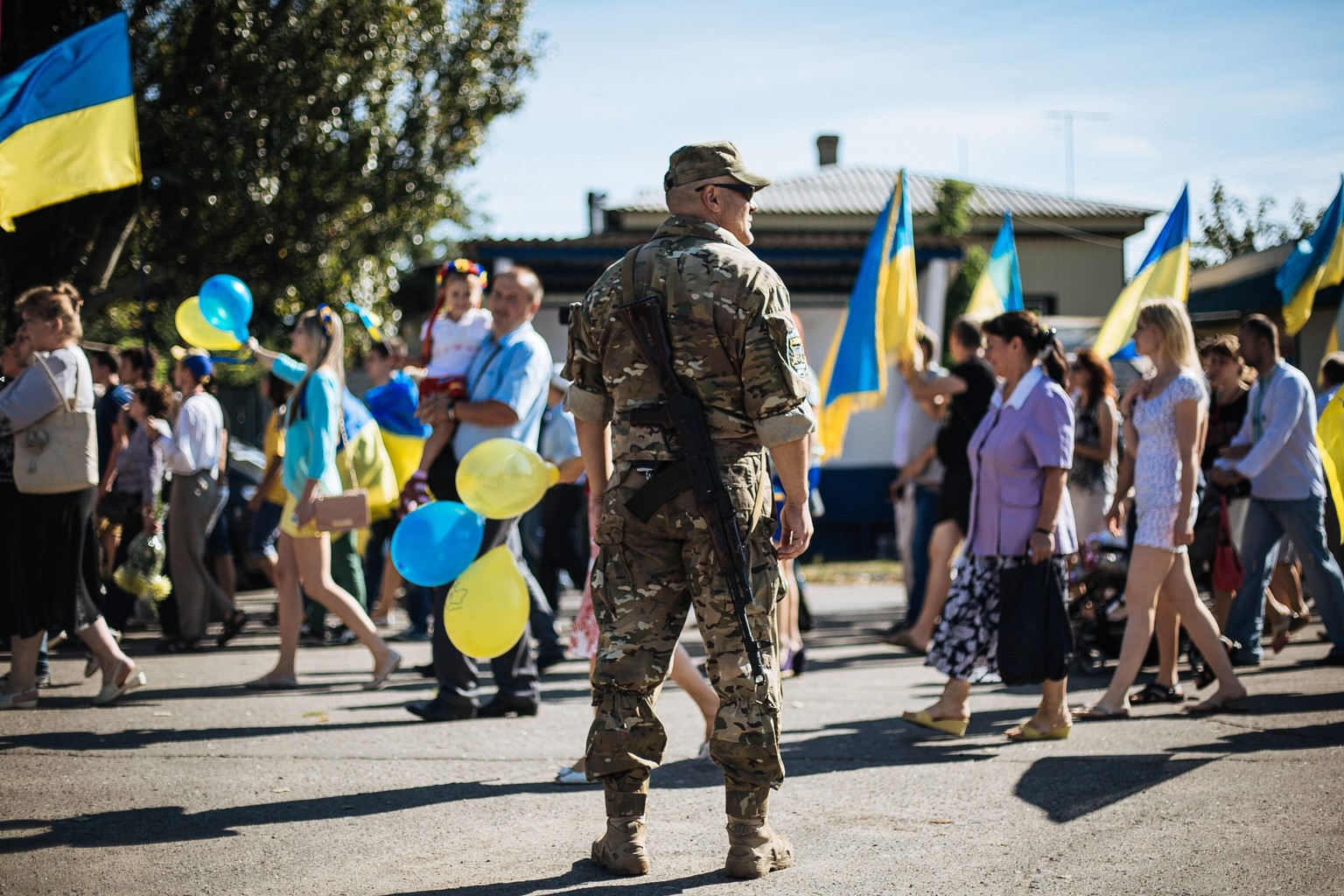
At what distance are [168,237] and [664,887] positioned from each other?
1359 centimetres

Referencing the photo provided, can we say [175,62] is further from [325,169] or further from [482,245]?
[482,245]

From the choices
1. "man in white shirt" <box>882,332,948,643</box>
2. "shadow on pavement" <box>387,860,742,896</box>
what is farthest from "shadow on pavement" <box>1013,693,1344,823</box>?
"man in white shirt" <box>882,332,948,643</box>

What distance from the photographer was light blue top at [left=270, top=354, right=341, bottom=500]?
7070mm

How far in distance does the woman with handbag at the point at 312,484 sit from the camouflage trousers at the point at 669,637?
11.4ft

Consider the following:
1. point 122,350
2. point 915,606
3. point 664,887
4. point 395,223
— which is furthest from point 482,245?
point 664,887

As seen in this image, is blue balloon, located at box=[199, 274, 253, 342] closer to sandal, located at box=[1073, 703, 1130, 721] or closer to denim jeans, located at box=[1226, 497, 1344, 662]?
sandal, located at box=[1073, 703, 1130, 721]

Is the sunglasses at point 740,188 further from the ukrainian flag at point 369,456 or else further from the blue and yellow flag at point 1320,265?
the blue and yellow flag at point 1320,265

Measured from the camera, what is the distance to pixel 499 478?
5.69m

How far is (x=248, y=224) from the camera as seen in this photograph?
51.4 ft

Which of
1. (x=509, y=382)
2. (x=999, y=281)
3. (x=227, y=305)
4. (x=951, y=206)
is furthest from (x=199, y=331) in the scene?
(x=951, y=206)

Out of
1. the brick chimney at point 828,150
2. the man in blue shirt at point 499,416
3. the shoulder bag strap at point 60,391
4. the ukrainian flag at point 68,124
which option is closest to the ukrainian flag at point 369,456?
the ukrainian flag at point 68,124

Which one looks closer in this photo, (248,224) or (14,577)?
(14,577)

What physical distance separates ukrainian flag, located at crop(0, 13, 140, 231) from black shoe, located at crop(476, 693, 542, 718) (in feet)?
11.9

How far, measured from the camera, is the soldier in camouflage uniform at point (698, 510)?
3.79 m
